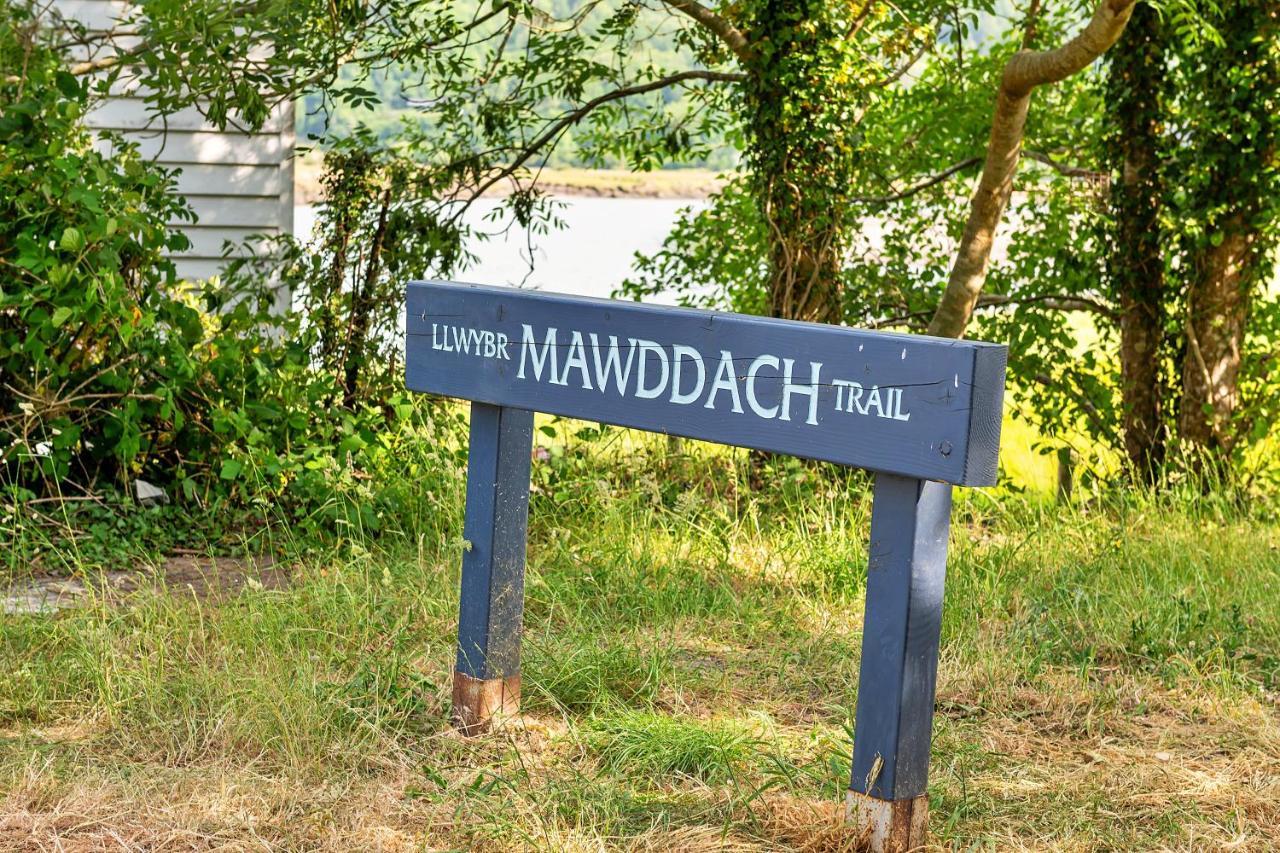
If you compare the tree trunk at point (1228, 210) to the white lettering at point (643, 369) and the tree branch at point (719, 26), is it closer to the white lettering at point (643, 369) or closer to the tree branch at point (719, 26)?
the tree branch at point (719, 26)

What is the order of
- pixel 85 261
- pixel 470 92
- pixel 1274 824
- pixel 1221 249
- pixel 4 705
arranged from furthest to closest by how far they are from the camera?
pixel 470 92
pixel 1221 249
pixel 85 261
pixel 4 705
pixel 1274 824

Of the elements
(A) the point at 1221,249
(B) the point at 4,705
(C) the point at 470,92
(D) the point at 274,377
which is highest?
(C) the point at 470,92

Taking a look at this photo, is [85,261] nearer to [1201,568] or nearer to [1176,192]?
[1201,568]

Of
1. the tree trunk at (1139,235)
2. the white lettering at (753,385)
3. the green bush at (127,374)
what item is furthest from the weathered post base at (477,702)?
the tree trunk at (1139,235)

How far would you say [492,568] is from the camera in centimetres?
376

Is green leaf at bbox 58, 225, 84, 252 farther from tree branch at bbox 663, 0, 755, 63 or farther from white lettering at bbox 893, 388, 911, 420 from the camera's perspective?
white lettering at bbox 893, 388, 911, 420

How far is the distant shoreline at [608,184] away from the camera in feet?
29.7

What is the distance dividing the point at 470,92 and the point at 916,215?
101 inches

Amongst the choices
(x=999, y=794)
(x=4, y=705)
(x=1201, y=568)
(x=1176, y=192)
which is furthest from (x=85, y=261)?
(x=1176, y=192)

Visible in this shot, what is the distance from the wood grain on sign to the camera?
111 inches

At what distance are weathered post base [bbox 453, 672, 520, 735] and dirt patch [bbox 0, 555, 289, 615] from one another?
3.45 ft

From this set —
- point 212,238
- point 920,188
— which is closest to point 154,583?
point 212,238

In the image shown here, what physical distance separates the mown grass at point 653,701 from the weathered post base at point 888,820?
81mm

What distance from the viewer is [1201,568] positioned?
5090mm
